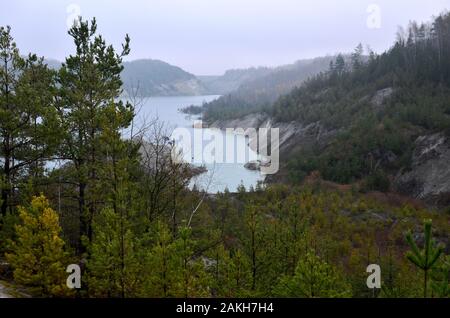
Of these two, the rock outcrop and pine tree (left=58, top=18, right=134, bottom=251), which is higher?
pine tree (left=58, top=18, right=134, bottom=251)

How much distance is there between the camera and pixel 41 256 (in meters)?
12.9

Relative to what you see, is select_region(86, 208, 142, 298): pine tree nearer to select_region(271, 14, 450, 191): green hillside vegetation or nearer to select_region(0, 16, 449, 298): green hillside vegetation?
select_region(0, 16, 449, 298): green hillside vegetation

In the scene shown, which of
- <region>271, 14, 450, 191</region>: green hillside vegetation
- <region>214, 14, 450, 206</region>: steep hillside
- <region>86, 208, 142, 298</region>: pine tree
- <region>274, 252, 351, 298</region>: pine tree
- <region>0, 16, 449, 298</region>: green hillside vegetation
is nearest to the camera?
<region>274, 252, 351, 298</region>: pine tree

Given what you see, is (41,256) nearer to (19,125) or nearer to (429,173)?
(19,125)

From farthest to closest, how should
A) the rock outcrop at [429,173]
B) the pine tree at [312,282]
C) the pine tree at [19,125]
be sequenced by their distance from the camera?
the rock outcrop at [429,173]
the pine tree at [19,125]
the pine tree at [312,282]

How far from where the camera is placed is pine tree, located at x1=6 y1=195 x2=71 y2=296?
496 inches

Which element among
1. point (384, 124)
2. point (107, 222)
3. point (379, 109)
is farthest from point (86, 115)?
point (379, 109)

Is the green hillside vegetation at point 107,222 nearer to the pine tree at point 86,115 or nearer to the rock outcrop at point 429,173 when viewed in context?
the pine tree at point 86,115

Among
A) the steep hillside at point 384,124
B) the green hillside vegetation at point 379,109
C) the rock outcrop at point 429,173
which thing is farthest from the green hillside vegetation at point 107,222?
the green hillside vegetation at point 379,109

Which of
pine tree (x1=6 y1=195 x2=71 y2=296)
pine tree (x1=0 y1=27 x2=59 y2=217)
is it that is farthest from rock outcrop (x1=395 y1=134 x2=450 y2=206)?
pine tree (x1=6 y1=195 x2=71 y2=296)

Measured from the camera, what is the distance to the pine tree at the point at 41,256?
12.6m

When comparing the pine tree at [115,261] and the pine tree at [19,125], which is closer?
the pine tree at [115,261]

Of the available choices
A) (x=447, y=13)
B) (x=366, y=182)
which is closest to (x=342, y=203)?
(x=366, y=182)

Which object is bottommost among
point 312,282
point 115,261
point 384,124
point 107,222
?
point 312,282
